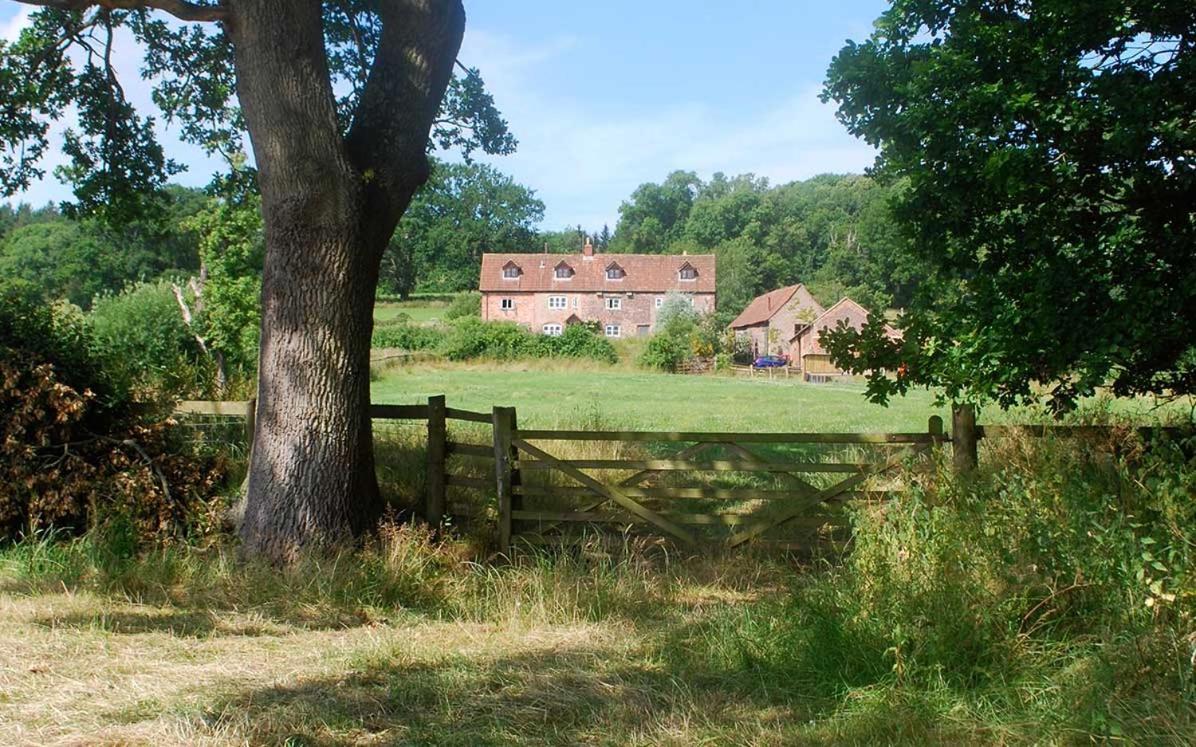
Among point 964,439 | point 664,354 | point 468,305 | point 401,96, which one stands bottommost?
point 964,439

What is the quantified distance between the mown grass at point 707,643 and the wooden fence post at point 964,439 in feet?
2.77

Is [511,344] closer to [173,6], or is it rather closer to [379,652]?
[173,6]

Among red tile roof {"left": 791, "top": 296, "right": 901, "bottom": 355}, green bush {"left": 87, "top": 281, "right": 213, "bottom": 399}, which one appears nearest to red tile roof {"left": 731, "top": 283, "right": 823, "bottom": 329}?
red tile roof {"left": 791, "top": 296, "right": 901, "bottom": 355}

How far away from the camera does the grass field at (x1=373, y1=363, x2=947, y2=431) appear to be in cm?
2459

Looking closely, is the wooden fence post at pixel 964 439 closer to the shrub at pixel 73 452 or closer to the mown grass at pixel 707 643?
the mown grass at pixel 707 643

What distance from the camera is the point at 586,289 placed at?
88.9 m

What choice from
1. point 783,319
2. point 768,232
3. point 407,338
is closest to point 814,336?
point 783,319

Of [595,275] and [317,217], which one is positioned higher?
[595,275]

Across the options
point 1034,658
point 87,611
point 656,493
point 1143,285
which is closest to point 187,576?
point 87,611

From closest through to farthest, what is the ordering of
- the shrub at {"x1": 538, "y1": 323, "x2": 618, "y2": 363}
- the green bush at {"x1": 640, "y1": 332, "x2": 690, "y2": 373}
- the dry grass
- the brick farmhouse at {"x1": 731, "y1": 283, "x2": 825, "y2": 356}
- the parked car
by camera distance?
the dry grass < the green bush at {"x1": 640, "y1": 332, "x2": 690, "y2": 373} < the shrub at {"x1": 538, "y1": 323, "x2": 618, "y2": 363} < the parked car < the brick farmhouse at {"x1": 731, "y1": 283, "x2": 825, "y2": 356}

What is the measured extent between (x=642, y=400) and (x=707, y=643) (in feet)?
101

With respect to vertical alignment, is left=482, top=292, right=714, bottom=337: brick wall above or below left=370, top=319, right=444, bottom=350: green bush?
above

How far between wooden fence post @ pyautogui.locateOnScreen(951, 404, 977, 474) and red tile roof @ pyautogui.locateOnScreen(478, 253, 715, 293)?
263 ft

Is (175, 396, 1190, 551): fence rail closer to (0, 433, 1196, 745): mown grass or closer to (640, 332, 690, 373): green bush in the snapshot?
(0, 433, 1196, 745): mown grass
